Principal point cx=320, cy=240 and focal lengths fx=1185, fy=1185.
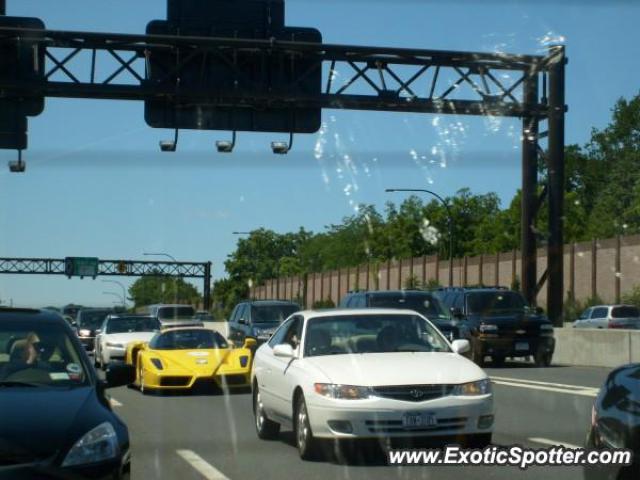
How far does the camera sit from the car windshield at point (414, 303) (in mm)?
26156

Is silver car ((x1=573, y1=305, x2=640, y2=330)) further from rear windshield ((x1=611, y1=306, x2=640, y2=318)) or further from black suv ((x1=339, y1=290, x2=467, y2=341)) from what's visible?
black suv ((x1=339, y1=290, x2=467, y2=341))

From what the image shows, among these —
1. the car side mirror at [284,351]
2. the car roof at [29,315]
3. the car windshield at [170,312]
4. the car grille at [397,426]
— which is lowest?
the car windshield at [170,312]

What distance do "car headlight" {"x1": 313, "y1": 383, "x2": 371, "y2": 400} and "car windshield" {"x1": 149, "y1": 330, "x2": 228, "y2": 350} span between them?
430 inches

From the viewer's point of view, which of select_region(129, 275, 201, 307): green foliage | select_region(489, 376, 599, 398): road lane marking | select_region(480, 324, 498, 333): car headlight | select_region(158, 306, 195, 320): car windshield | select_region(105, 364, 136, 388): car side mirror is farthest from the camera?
select_region(129, 275, 201, 307): green foliage

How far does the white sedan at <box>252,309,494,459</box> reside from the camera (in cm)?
1088

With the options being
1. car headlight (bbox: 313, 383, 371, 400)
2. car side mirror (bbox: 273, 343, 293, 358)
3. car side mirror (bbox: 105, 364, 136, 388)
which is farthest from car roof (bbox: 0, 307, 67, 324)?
car side mirror (bbox: 273, 343, 293, 358)

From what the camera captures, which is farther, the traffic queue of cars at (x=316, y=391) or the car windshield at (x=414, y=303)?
the car windshield at (x=414, y=303)

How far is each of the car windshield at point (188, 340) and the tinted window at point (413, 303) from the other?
15.6 ft

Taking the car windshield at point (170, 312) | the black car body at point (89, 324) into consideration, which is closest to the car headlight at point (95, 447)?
the black car body at point (89, 324)

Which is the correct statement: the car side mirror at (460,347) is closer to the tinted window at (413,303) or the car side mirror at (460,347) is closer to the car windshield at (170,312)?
the tinted window at (413,303)

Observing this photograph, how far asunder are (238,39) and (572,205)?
76010 mm

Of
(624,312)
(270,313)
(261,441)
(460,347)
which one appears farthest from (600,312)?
(460,347)

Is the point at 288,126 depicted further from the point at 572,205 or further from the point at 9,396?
the point at 572,205

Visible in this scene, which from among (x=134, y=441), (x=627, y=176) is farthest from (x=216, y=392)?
(x=627, y=176)
